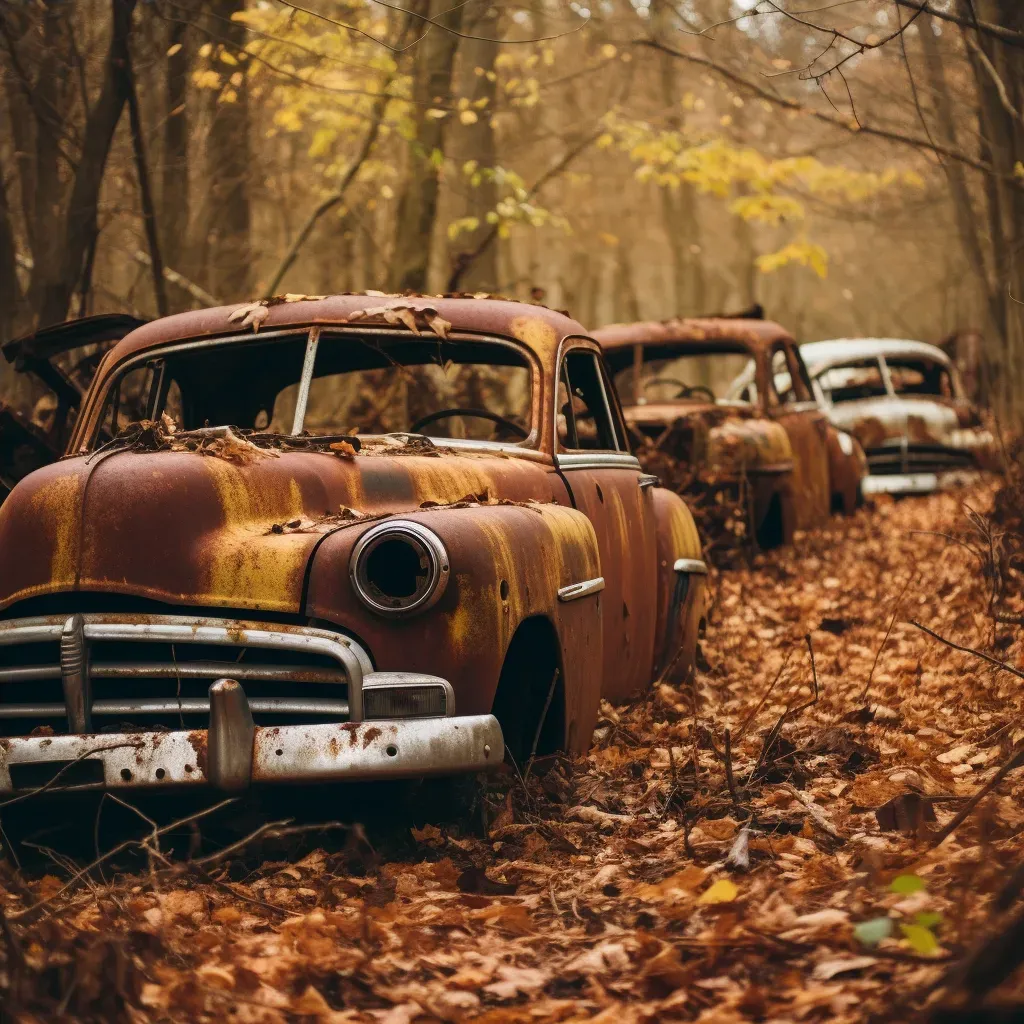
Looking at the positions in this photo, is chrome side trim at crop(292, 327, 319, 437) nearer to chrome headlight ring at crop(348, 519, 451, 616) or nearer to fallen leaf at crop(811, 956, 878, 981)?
chrome headlight ring at crop(348, 519, 451, 616)

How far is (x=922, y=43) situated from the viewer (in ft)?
52.4

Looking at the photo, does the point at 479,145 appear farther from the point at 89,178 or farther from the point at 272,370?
the point at 272,370

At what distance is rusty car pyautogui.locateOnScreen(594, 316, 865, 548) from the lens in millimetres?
10047

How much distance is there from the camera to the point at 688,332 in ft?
36.4

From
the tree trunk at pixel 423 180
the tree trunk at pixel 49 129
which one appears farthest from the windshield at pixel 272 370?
the tree trunk at pixel 423 180

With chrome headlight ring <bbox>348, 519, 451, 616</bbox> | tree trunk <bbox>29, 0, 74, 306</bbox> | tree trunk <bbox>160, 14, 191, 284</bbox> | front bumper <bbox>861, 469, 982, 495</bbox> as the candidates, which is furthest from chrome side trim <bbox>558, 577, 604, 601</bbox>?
front bumper <bbox>861, 469, 982, 495</bbox>

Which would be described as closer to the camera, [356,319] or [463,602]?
[463,602]

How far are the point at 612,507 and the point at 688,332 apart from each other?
5544 millimetres

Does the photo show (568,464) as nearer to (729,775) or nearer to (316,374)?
(316,374)

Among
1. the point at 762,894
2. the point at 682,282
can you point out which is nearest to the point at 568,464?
the point at 762,894

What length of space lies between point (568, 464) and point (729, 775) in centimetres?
162

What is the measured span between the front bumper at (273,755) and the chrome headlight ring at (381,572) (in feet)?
1.07

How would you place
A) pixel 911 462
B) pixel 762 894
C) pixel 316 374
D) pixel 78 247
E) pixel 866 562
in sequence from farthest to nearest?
pixel 911 462 < pixel 866 562 < pixel 78 247 < pixel 316 374 < pixel 762 894

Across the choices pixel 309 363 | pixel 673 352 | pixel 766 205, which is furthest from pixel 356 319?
pixel 766 205
